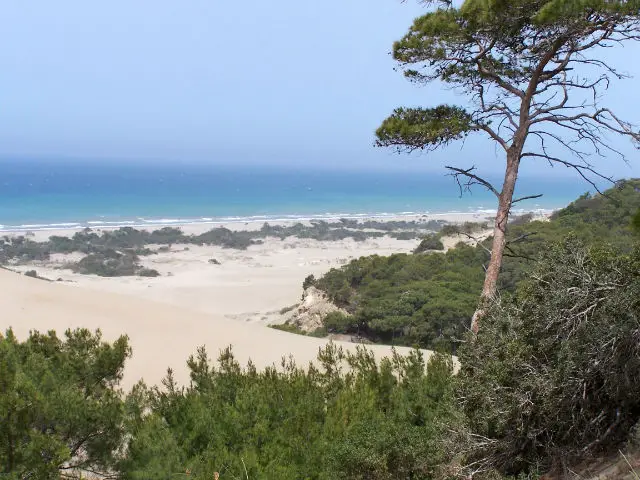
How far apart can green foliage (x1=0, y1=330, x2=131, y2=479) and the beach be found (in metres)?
4.44

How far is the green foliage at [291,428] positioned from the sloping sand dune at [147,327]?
425 cm

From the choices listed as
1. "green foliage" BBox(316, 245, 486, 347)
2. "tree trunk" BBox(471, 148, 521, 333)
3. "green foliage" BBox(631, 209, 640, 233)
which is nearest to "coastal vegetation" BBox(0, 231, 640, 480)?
"green foliage" BBox(631, 209, 640, 233)

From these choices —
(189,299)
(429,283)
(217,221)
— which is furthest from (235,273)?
(217,221)

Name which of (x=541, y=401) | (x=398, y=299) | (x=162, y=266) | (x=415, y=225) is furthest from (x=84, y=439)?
(x=415, y=225)

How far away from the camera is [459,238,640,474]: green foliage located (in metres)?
4.44

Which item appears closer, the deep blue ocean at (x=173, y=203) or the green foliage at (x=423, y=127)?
the green foliage at (x=423, y=127)

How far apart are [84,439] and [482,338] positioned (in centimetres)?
336

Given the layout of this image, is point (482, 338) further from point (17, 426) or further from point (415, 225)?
point (415, 225)

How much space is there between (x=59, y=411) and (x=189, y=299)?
2211 cm

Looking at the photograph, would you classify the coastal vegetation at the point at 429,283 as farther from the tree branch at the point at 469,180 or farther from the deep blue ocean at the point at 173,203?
the deep blue ocean at the point at 173,203

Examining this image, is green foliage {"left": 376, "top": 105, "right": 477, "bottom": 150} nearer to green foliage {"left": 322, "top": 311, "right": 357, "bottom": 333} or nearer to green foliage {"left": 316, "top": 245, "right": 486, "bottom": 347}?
green foliage {"left": 316, "top": 245, "right": 486, "bottom": 347}

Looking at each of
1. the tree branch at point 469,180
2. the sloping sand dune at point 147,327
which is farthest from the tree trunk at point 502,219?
the sloping sand dune at point 147,327

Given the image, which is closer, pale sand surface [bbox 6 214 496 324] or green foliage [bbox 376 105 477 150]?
green foliage [bbox 376 105 477 150]

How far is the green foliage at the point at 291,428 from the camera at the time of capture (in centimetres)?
448
